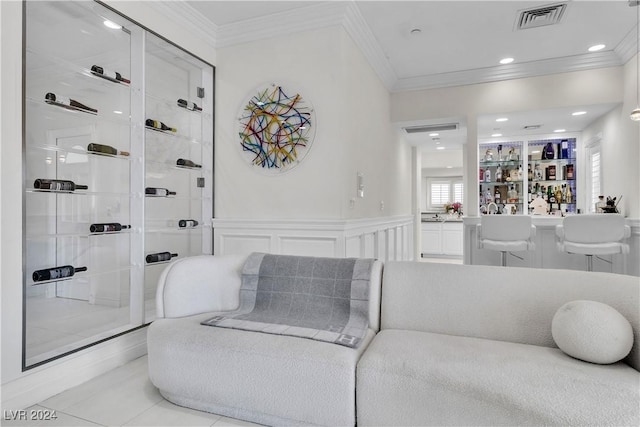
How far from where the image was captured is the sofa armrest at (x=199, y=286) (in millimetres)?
2139

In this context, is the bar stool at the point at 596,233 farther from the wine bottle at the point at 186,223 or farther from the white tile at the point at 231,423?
the wine bottle at the point at 186,223

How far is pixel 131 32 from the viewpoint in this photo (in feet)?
9.01

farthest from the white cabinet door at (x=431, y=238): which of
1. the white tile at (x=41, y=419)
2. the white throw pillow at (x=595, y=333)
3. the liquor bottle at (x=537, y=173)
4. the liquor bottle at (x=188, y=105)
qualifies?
the white tile at (x=41, y=419)

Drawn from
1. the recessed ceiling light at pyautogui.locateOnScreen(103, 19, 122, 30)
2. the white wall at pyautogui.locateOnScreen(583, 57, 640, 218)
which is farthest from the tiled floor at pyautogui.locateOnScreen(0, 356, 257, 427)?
the white wall at pyautogui.locateOnScreen(583, 57, 640, 218)

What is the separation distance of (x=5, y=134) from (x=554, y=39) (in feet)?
15.5

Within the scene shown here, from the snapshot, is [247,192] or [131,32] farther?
[247,192]

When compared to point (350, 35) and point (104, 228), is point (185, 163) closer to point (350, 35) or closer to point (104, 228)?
point (104, 228)

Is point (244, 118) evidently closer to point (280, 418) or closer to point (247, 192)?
point (247, 192)

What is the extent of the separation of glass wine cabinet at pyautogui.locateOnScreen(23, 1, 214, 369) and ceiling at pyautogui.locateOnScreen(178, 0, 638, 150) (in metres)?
0.77

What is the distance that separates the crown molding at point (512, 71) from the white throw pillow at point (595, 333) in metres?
3.81

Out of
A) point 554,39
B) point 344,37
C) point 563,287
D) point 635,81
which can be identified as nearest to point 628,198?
point 635,81

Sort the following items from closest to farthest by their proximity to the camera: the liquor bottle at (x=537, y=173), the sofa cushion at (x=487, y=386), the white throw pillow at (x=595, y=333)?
the sofa cushion at (x=487, y=386)
the white throw pillow at (x=595, y=333)
the liquor bottle at (x=537, y=173)

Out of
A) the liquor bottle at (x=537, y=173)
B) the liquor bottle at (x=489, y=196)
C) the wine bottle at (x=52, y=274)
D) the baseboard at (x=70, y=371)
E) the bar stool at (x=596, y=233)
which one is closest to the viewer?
the baseboard at (x=70, y=371)

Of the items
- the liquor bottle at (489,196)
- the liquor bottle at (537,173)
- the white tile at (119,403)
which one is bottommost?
the white tile at (119,403)
